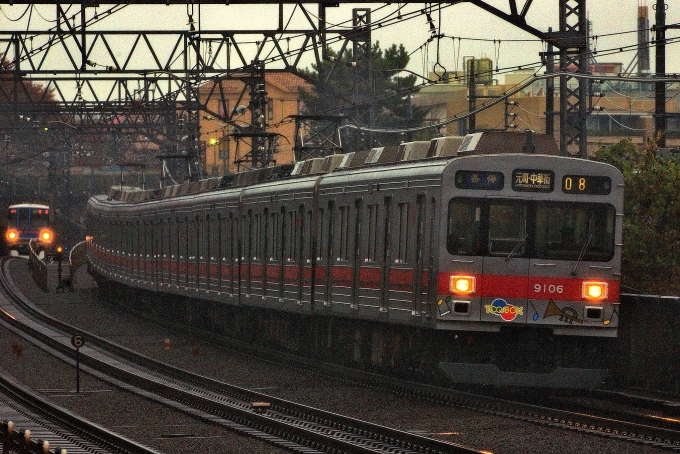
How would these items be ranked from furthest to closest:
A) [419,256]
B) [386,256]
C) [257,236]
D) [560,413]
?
[257,236] < [386,256] < [419,256] < [560,413]

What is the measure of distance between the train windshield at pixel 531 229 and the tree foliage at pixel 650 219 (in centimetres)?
1118

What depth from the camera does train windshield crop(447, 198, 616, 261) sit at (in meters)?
17.8

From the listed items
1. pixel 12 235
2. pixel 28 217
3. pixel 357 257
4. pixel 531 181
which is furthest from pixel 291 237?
pixel 12 235

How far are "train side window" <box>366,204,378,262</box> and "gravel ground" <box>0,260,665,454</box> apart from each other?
6.01 ft

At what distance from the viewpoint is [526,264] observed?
17.8 metres

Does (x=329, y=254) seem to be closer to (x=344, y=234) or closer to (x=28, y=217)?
(x=344, y=234)

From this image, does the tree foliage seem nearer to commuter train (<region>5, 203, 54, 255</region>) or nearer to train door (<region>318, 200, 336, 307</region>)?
train door (<region>318, 200, 336, 307</region>)

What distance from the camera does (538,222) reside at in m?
17.9

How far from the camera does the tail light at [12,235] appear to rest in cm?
8650

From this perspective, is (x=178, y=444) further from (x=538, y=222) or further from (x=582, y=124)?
(x=582, y=124)

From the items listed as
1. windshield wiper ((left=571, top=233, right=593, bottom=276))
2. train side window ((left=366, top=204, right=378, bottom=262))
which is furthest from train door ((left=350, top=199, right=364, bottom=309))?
windshield wiper ((left=571, top=233, right=593, bottom=276))

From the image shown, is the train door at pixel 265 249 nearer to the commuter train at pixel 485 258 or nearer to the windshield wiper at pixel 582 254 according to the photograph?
the commuter train at pixel 485 258

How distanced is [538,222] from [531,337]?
1362 mm

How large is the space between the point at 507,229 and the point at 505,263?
436mm
